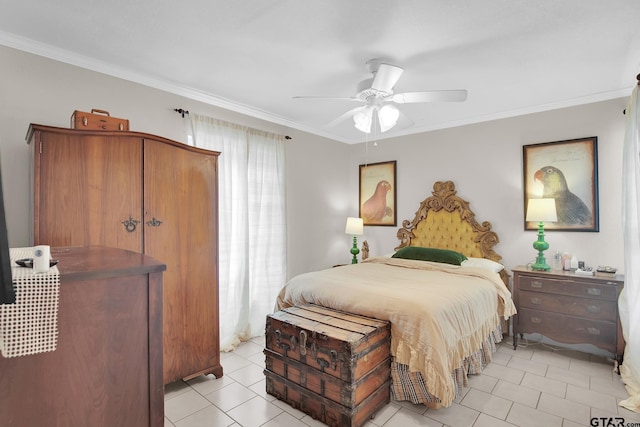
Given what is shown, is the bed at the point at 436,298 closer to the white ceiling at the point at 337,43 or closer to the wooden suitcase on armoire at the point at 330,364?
the wooden suitcase on armoire at the point at 330,364

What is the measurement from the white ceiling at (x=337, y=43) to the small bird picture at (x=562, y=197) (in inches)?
30.5

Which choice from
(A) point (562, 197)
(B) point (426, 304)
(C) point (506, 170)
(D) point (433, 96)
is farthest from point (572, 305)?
(D) point (433, 96)

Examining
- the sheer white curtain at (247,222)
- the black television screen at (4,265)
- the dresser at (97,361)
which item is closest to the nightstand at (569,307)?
the sheer white curtain at (247,222)

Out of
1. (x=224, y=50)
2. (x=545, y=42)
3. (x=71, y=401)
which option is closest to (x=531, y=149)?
(x=545, y=42)

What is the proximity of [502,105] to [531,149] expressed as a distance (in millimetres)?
595

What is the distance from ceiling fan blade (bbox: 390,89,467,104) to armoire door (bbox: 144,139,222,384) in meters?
1.65

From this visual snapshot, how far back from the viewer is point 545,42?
92.8 inches

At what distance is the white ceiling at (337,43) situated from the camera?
78.7 inches

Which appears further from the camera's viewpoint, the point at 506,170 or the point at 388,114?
the point at 506,170

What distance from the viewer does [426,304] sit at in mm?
2344

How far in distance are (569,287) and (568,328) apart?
384 mm

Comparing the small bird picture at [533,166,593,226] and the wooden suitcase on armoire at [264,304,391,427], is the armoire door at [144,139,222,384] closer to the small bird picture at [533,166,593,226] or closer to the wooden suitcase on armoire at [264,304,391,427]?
the wooden suitcase on armoire at [264,304,391,427]

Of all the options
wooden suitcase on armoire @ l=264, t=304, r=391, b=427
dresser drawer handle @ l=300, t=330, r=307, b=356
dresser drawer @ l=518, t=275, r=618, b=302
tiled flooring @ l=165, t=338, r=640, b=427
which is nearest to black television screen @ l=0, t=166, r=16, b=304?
wooden suitcase on armoire @ l=264, t=304, r=391, b=427

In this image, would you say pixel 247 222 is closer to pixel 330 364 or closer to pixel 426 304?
pixel 330 364
